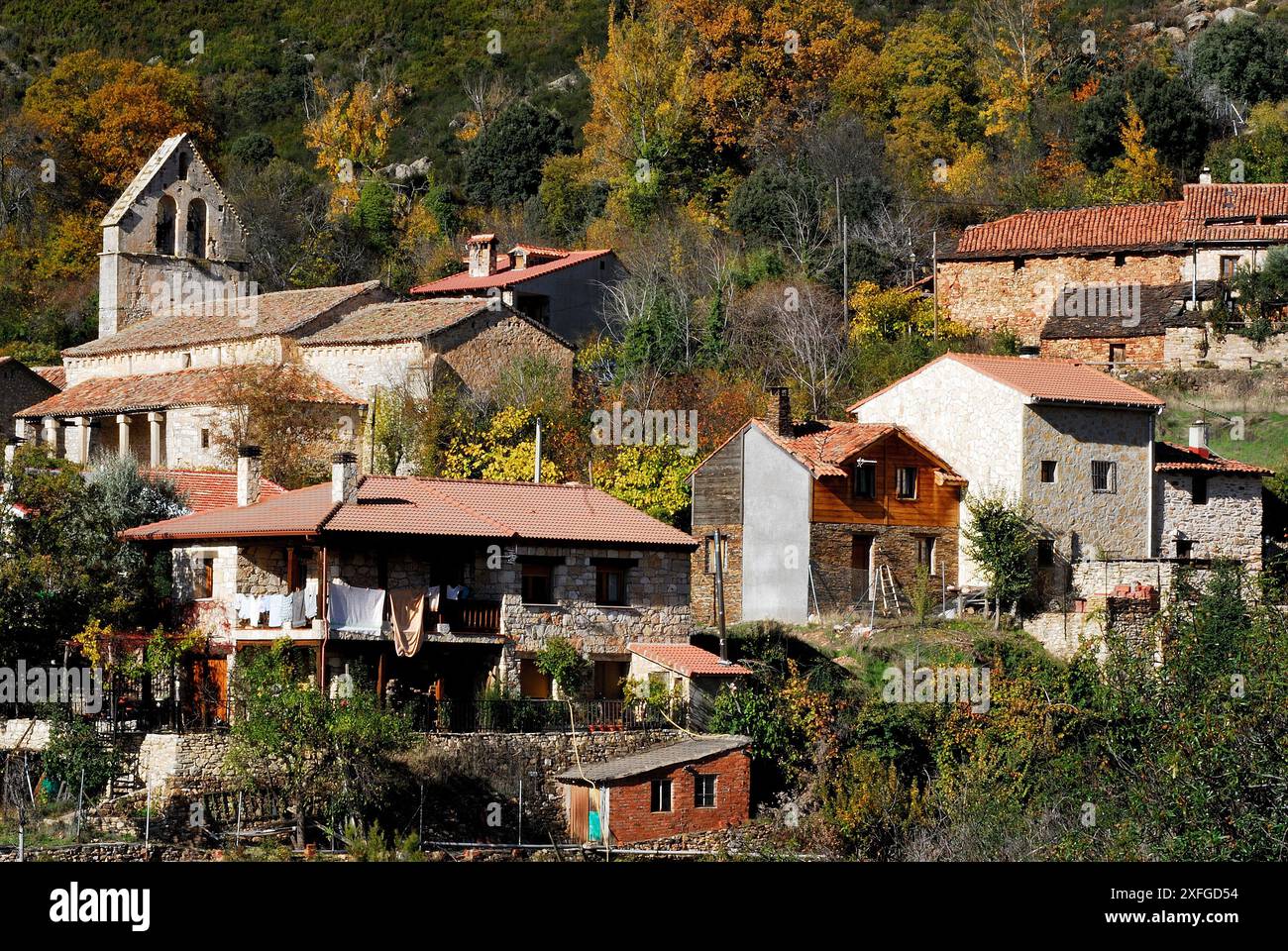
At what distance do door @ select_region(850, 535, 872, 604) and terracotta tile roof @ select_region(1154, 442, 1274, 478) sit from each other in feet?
22.8

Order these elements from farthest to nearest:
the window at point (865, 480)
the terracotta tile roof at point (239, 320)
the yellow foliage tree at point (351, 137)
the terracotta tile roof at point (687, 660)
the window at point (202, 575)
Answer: the yellow foliage tree at point (351, 137), the terracotta tile roof at point (239, 320), the window at point (865, 480), the window at point (202, 575), the terracotta tile roof at point (687, 660)

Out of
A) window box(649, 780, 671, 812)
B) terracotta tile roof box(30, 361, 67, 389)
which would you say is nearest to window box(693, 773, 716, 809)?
window box(649, 780, 671, 812)

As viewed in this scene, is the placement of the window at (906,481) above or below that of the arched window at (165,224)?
below

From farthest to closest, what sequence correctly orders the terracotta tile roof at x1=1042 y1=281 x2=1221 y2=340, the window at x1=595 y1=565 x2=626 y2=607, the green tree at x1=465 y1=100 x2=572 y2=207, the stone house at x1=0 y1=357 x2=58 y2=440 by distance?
the green tree at x1=465 y1=100 x2=572 y2=207
the stone house at x1=0 y1=357 x2=58 y2=440
the terracotta tile roof at x1=1042 y1=281 x2=1221 y2=340
the window at x1=595 y1=565 x2=626 y2=607

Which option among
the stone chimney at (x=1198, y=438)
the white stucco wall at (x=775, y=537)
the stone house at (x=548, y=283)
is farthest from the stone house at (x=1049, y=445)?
the stone house at (x=548, y=283)

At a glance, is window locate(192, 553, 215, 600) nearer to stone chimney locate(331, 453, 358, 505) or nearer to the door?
stone chimney locate(331, 453, 358, 505)

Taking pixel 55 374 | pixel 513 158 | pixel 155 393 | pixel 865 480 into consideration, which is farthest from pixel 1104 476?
pixel 513 158

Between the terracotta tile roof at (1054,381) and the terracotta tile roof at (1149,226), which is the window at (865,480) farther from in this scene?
the terracotta tile roof at (1149,226)

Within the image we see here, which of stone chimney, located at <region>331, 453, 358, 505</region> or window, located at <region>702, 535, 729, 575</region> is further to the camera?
window, located at <region>702, 535, 729, 575</region>

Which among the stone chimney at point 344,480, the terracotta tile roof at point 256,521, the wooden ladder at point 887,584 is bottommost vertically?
the wooden ladder at point 887,584

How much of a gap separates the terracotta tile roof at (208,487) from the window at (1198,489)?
777 inches

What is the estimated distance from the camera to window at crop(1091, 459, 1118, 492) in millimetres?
44594

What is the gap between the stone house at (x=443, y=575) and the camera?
1359 inches

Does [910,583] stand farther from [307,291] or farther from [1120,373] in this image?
[307,291]
